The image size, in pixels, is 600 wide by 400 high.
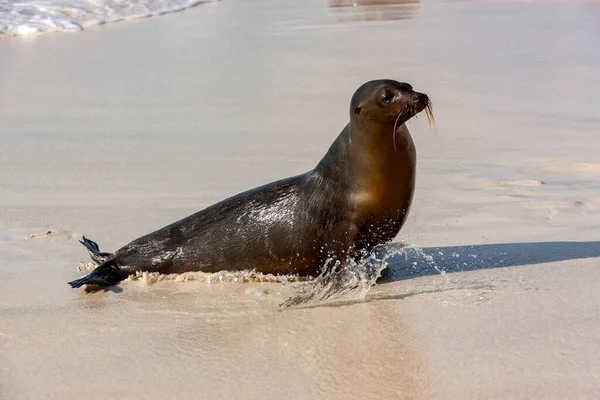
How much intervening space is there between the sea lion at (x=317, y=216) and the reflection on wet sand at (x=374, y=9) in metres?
10.6

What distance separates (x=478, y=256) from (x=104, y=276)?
6.48 ft

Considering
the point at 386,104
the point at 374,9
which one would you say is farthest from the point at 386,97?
the point at 374,9

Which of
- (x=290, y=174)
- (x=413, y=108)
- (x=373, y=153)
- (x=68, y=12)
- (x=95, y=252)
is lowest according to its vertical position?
(x=290, y=174)

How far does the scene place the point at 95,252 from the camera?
17.9 feet

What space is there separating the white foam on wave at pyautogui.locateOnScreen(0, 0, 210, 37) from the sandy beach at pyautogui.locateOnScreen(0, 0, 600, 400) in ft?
8.47

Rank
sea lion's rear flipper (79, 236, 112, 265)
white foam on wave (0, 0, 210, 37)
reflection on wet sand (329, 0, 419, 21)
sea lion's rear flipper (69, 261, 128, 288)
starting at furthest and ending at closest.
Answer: reflection on wet sand (329, 0, 419, 21) < white foam on wave (0, 0, 210, 37) < sea lion's rear flipper (79, 236, 112, 265) < sea lion's rear flipper (69, 261, 128, 288)

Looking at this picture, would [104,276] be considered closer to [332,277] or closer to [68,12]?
[332,277]

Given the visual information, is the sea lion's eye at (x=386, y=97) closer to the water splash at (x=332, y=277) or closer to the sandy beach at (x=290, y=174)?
the water splash at (x=332, y=277)

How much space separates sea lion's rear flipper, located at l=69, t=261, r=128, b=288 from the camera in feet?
16.6

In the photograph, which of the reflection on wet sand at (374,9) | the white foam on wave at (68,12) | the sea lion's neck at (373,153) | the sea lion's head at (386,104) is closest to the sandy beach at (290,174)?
the sea lion's neck at (373,153)

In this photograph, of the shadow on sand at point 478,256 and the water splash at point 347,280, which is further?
the shadow on sand at point 478,256

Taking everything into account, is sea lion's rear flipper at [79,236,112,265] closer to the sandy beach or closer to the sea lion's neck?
the sandy beach

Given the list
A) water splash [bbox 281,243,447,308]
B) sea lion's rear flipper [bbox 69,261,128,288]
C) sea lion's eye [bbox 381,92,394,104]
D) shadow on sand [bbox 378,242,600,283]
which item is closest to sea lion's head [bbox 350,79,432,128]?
sea lion's eye [bbox 381,92,394,104]

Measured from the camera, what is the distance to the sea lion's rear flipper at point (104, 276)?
5.05 metres
